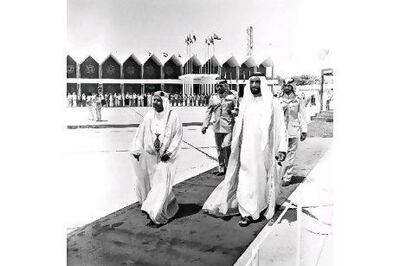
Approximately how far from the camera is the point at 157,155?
2.49 metres

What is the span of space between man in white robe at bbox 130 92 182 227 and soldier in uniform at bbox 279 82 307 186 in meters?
0.53

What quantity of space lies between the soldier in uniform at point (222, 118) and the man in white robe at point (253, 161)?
1.5 inches

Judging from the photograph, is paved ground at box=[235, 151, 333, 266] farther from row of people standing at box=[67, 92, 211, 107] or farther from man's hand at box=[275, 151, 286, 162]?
row of people standing at box=[67, 92, 211, 107]

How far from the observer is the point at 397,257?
80.6 inches

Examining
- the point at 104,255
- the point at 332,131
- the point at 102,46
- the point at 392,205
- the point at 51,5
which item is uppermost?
the point at 51,5

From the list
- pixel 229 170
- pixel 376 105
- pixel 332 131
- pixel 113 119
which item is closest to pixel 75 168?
pixel 113 119

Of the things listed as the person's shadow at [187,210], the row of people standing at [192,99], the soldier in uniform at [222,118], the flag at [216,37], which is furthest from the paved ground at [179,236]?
the flag at [216,37]

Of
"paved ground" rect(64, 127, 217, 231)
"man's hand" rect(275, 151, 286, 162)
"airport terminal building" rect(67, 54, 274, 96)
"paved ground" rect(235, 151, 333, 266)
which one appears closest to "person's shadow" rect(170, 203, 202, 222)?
"paved ground" rect(64, 127, 217, 231)

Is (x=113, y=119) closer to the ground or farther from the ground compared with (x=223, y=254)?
farther from the ground

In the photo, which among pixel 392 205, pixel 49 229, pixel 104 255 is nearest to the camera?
pixel 392 205

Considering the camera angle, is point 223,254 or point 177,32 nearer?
point 223,254

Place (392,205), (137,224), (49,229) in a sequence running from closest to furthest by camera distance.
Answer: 1. (392,205)
2. (137,224)
3. (49,229)

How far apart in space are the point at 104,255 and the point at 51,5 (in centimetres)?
130

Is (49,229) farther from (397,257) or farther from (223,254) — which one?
(397,257)
